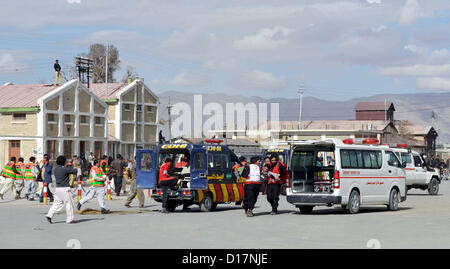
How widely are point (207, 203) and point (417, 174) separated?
1533 centimetres

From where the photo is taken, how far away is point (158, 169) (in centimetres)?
2498

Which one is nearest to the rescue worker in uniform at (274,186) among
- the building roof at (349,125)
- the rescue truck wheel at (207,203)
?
the rescue truck wheel at (207,203)

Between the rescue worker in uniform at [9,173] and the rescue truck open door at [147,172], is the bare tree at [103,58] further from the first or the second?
the rescue truck open door at [147,172]

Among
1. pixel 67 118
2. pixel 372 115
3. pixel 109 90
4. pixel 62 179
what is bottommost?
pixel 62 179

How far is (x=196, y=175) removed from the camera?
23859 mm

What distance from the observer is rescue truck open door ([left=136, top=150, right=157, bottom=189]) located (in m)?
24.8

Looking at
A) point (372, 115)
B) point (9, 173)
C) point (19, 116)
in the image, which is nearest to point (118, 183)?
point (9, 173)

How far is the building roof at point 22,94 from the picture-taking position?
58944 mm

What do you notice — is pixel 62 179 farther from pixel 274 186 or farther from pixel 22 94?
pixel 22 94


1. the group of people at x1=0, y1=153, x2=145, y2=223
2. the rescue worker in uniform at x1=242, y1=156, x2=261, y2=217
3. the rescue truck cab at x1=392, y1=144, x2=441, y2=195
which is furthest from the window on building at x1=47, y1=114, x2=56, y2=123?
the rescue worker in uniform at x1=242, y1=156, x2=261, y2=217

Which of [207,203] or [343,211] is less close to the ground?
[207,203]

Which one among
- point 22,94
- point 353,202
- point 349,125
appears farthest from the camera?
point 349,125
